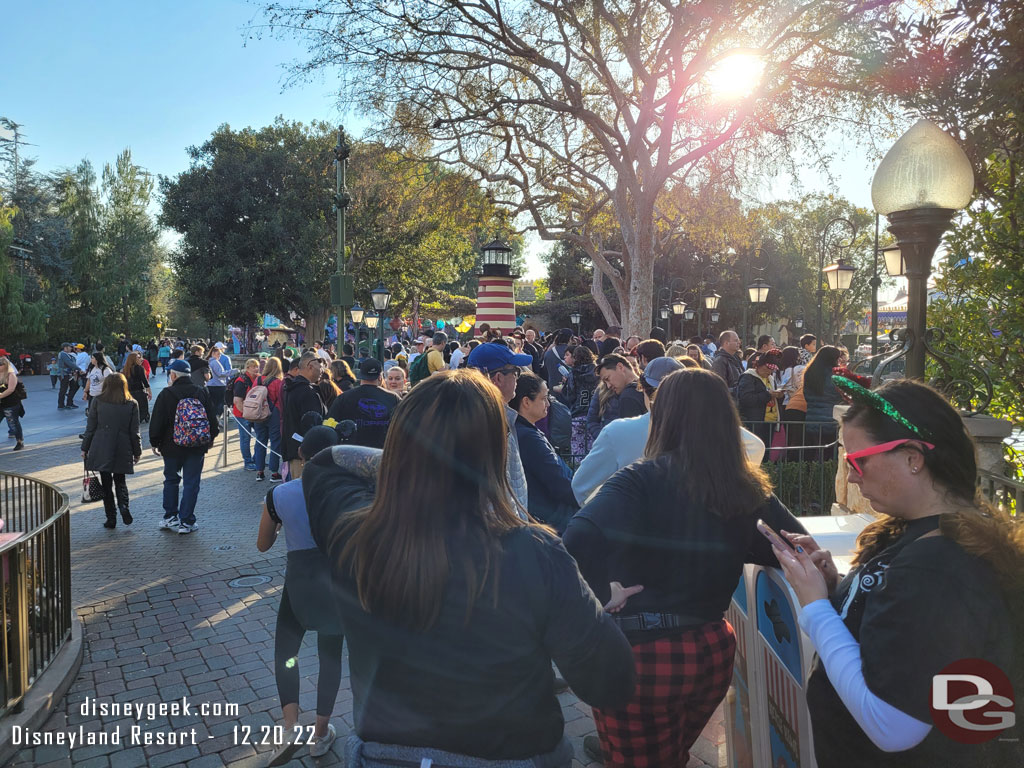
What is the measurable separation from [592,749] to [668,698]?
1.40m

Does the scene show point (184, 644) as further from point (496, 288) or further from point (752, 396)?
point (496, 288)

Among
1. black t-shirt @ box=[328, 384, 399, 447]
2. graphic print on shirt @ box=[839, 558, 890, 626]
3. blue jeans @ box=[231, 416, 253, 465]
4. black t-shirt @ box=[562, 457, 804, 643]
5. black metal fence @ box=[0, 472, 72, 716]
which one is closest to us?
graphic print on shirt @ box=[839, 558, 890, 626]

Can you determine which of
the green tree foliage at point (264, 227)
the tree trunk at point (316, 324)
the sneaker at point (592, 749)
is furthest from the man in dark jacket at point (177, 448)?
the tree trunk at point (316, 324)

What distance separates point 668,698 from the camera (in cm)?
235

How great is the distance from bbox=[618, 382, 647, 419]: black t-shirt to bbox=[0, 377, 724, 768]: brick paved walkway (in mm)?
2116

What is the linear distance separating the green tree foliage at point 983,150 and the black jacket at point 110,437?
7740 millimetres

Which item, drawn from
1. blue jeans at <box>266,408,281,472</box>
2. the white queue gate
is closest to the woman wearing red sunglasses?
the white queue gate

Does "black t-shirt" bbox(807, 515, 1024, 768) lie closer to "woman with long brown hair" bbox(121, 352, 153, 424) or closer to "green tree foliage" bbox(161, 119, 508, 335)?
"woman with long brown hair" bbox(121, 352, 153, 424)

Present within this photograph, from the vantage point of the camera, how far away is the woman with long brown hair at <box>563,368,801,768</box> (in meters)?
2.28

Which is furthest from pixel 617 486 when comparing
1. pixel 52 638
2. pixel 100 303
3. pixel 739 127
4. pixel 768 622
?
pixel 100 303

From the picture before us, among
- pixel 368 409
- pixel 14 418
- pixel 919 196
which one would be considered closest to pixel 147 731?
pixel 368 409

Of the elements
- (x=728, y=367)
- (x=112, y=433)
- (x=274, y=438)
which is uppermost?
(x=728, y=367)

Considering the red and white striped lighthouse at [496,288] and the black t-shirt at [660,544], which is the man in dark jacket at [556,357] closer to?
the red and white striped lighthouse at [496,288]

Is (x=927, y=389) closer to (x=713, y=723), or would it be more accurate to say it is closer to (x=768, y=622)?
(x=768, y=622)
